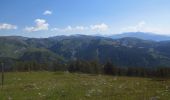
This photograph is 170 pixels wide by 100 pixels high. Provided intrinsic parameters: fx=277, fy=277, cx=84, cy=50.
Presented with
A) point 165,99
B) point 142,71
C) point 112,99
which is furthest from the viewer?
point 142,71

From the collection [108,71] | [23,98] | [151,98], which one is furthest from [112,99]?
[108,71]

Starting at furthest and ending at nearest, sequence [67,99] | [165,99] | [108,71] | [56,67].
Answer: [56,67], [108,71], [67,99], [165,99]

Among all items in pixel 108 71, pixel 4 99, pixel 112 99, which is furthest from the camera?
pixel 108 71

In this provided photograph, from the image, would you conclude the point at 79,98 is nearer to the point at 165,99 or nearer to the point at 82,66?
the point at 165,99

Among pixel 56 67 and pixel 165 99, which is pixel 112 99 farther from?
pixel 56 67

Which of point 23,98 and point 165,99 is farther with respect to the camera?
point 23,98

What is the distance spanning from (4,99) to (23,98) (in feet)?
4.74

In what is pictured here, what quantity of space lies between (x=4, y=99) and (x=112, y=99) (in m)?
8.57

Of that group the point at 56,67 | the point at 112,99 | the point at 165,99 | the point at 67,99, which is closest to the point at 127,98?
the point at 112,99

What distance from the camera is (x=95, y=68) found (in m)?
151

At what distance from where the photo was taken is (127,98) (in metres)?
19.2

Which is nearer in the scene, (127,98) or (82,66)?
(127,98)

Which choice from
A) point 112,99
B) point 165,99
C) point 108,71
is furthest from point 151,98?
point 108,71

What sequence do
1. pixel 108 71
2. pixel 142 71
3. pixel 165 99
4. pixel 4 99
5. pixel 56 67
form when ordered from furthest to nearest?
pixel 56 67 → pixel 142 71 → pixel 108 71 → pixel 4 99 → pixel 165 99
